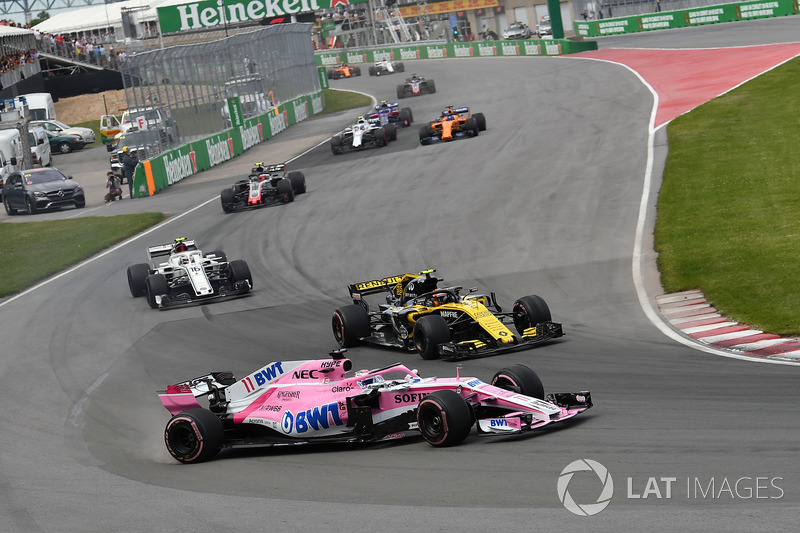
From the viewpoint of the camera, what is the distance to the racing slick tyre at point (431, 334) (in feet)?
52.2

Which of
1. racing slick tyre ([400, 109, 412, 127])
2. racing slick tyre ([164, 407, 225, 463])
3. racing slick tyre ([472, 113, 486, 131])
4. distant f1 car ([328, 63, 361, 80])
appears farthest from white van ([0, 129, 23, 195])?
racing slick tyre ([164, 407, 225, 463])

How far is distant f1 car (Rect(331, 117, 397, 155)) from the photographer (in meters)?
45.8

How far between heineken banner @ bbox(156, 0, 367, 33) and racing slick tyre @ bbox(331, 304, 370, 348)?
239 feet

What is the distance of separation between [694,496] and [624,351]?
22.7 feet

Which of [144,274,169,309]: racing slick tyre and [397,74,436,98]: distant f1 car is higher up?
[397,74,436,98]: distant f1 car

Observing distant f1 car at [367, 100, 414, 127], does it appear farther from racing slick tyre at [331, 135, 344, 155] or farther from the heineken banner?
the heineken banner

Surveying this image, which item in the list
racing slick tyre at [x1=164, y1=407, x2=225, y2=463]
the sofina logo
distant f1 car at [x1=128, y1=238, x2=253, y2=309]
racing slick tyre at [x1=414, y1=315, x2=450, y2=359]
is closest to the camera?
the sofina logo

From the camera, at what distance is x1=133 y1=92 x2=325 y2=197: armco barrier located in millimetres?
43125

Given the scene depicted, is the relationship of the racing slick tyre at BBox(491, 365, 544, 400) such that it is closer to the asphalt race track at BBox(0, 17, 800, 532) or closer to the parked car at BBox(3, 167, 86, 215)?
the asphalt race track at BBox(0, 17, 800, 532)

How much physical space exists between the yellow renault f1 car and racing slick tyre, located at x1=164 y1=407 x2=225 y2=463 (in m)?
4.43

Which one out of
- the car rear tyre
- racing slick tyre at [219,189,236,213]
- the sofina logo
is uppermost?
the car rear tyre

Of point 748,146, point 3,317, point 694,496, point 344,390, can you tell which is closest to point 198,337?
point 3,317

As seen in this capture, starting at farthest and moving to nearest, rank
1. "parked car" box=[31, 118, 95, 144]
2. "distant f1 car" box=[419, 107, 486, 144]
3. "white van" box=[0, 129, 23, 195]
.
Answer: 1. "parked car" box=[31, 118, 95, 144]
2. "white van" box=[0, 129, 23, 195]
3. "distant f1 car" box=[419, 107, 486, 144]

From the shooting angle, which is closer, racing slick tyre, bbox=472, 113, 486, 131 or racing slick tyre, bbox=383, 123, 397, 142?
racing slick tyre, bbox=472, 113, 486, 131
